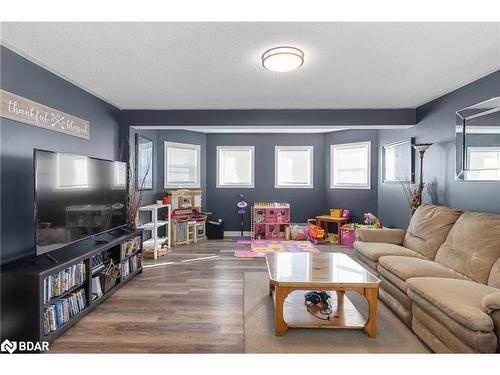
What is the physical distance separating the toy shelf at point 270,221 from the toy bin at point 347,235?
1.22m

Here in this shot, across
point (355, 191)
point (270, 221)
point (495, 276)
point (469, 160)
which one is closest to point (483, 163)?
point (469, 160)

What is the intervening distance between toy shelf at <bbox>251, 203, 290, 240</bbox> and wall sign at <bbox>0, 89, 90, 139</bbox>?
3.91 metres

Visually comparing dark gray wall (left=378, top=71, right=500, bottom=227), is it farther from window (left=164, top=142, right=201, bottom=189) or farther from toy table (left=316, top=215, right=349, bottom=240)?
window (left=164, top=142, right=201, bottom=189)

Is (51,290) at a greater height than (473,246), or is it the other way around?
(473,246)

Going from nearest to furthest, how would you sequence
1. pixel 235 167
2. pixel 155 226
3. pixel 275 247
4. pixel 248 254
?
pixel 155 226
pixel 248 254
pixel 275 247
pixel 235 167

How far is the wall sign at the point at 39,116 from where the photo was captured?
229 centimetres

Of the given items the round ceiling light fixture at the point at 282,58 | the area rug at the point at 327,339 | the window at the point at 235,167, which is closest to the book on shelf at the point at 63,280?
the area rug at the point at 327,339

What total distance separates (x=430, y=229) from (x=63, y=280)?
12.7 ft

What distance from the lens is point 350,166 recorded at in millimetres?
6289

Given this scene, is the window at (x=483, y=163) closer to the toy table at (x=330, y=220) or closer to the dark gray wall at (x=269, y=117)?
the dark gray wall at (x=269, y=117)

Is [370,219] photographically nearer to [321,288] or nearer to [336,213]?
[336,213]

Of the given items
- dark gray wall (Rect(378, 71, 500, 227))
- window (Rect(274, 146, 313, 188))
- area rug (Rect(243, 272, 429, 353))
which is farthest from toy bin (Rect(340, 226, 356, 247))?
area rug (Rect(243, 272, 429, 353))

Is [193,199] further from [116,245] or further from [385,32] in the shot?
[385,32]

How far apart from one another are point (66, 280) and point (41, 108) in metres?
1.67
